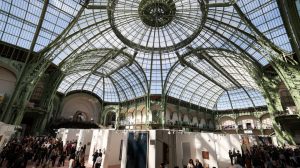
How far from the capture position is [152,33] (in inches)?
1518

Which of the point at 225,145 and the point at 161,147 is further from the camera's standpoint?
the point at 225,145

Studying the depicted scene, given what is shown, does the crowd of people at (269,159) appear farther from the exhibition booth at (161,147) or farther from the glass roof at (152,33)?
the glass roof at (152,33)

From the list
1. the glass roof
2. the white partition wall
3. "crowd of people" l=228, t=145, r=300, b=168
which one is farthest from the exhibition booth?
the glass roof

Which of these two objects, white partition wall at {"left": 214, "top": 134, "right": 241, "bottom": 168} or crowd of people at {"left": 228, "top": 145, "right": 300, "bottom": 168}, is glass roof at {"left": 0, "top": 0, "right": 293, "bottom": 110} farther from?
white partition wall at {"left": 214, "top": 134, "right": 241, "bottom": 168}

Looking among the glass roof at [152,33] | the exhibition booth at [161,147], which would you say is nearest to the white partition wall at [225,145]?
the exhibition booth at [161,147]

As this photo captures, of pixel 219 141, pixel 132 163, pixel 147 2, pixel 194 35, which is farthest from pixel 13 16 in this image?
pixel 219 141

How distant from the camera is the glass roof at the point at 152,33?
27.5m

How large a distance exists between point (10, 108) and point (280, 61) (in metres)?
39.9

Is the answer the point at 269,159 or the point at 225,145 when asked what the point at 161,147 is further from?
A: the point at 269,159

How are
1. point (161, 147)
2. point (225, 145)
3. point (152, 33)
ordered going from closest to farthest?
point (161, 147)
point (225, 145)
point (152, 33)

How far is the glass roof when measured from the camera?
2753cm

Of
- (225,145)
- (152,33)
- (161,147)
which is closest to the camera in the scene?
(161,147)

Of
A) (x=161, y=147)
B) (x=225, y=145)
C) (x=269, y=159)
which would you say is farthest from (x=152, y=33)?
(x=269, y=159)

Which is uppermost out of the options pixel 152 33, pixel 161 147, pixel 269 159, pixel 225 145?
pixel 152 33
